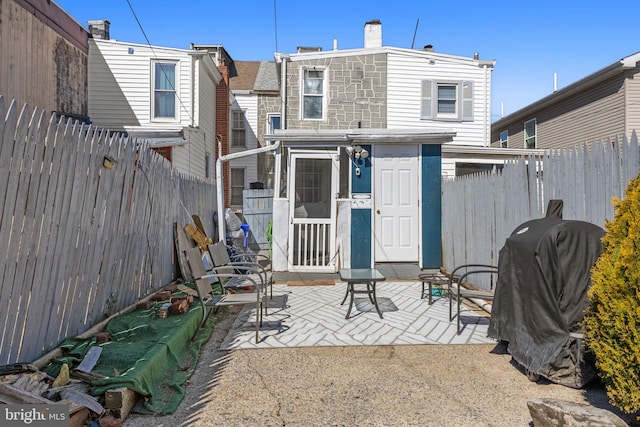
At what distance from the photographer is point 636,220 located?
259cm

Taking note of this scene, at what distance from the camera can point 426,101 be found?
1427cm

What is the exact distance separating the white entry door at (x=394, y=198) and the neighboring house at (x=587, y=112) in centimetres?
551

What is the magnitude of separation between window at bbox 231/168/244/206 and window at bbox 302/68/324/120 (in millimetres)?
5987

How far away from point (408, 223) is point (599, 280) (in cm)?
557

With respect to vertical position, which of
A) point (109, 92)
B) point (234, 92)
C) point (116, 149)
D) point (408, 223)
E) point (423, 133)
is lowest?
point (408, 223)

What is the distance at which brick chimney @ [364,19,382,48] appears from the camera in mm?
14847

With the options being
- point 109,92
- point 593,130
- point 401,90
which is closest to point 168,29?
point 109,92

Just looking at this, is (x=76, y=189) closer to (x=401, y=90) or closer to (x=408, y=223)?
(x=408, y=223)

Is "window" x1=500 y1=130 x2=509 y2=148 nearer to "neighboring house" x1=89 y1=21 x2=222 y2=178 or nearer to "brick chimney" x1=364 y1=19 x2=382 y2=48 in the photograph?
"brick chimney" x1=364 y1=19 x2=382 y2=48

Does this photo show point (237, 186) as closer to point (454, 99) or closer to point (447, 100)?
point (447, 100)

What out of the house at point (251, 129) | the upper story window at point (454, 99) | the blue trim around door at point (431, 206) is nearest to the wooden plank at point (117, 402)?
the blue trim around door at point (431, 206)

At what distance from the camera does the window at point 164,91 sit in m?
12.9

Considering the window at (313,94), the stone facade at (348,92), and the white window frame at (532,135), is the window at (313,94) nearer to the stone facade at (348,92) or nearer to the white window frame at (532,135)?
the stone facade at (348,92)

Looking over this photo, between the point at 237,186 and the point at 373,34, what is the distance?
8766mm
